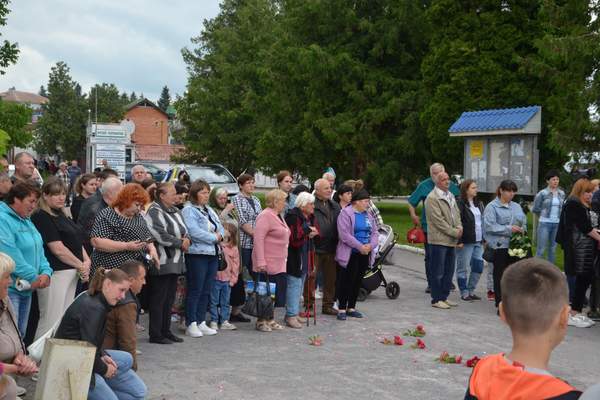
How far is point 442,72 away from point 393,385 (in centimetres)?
2164

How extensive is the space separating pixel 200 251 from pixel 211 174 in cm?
1878

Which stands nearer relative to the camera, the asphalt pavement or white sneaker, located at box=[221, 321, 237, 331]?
the asphalt pavement

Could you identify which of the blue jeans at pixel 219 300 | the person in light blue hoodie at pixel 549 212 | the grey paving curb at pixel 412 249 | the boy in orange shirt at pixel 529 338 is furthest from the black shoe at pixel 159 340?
the grey paving curb at pixel 412 249

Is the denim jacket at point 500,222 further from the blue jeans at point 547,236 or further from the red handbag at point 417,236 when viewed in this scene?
the blue jeans at point 547,236

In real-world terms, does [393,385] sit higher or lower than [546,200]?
lower

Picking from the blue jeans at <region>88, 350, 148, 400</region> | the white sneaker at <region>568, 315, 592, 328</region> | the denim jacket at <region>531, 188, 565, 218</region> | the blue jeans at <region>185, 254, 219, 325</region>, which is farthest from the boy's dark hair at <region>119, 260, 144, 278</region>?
the denim jacket at <region>531, 188, 565, 218</region>

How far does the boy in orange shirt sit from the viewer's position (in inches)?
104

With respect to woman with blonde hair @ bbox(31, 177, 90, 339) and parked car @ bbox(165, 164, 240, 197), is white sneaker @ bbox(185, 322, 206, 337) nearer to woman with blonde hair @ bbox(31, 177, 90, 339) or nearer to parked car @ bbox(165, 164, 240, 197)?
woman with blonde hair @ bbox(31, 177, 90, 339)

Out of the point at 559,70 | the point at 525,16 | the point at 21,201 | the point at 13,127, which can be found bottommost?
the point at 21,201

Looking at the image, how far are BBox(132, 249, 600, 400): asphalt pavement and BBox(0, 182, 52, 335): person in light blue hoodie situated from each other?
1.33 m

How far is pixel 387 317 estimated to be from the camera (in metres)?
10.9

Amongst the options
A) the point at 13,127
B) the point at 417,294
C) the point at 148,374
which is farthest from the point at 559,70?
the point at 148,374

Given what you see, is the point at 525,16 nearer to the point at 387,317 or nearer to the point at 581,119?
the point at 581,119

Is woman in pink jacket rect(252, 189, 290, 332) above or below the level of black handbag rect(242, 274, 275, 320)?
above
